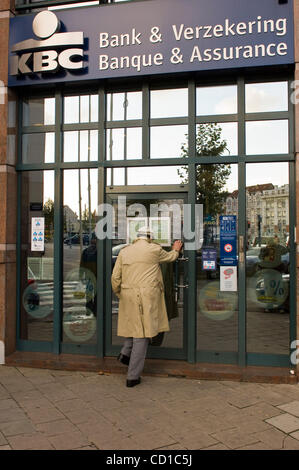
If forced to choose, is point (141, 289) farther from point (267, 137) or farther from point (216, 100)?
point (216, 100)

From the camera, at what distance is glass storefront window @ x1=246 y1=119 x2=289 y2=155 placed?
5.34 m

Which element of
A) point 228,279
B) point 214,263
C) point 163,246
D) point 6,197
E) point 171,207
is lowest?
point 228,279

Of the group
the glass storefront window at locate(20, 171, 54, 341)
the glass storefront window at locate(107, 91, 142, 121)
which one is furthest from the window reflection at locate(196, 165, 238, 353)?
the glass storefront window at locate(20, 171, 54, 341)

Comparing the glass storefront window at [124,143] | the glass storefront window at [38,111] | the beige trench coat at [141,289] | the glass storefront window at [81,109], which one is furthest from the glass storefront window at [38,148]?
the beige trench coat at [141,289]

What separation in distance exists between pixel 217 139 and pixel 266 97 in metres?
0.79

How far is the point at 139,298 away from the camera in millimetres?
4812

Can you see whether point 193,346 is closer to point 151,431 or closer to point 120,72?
point 151,431

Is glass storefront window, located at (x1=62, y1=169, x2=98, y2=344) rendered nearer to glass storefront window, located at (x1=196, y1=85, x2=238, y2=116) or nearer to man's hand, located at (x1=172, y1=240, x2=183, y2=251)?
man's hand, located at (x1=172, y1=240, x2=183, y2=251)

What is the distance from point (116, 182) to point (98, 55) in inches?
63.6

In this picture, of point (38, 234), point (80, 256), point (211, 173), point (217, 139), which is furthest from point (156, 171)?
point (38, 234)

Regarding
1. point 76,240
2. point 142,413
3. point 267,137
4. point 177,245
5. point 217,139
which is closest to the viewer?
point 142,413

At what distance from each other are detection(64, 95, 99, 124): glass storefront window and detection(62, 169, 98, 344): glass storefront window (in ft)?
2.32

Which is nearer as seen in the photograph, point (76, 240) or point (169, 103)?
point (169, 103)

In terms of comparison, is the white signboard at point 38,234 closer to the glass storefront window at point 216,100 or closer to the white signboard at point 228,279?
the white signboard at point 228,279
